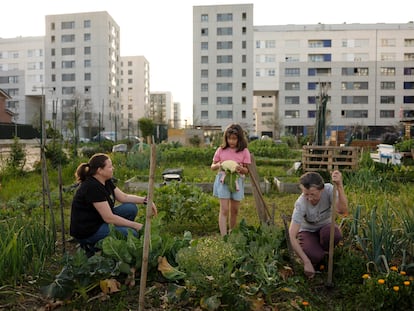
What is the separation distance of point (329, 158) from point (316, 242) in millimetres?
6600

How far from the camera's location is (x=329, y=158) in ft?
32.1

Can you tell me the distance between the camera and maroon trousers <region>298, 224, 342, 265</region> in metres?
3.41

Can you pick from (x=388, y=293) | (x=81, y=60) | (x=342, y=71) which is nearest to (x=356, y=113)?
(x=342, y=71)

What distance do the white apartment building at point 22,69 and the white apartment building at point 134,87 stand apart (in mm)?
23581

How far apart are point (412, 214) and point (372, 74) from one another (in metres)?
56.8

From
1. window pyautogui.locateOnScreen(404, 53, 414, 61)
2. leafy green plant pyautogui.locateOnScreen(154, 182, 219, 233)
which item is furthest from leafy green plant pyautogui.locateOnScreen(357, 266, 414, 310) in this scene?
window pyautogui.locateOnScreen(404, 53, 414, 61)

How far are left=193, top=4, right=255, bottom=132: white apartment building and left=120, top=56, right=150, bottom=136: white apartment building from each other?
37642mm

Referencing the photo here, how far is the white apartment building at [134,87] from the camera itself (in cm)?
9100

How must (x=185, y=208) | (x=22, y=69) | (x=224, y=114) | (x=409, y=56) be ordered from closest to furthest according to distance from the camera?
1. (x=185, y=208)
2. (x=224, y=114)
3. (x=409, y=56)
4. (x=22, y=69)

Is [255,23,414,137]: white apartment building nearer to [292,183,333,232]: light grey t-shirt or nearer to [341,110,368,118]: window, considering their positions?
[341,110,368,118]: window

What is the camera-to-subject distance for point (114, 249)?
9.91 feet

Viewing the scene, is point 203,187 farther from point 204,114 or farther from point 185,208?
point 204,114

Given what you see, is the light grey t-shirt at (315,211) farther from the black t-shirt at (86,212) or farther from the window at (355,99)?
the window at (355,99)

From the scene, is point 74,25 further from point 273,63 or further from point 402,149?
point 402,149
